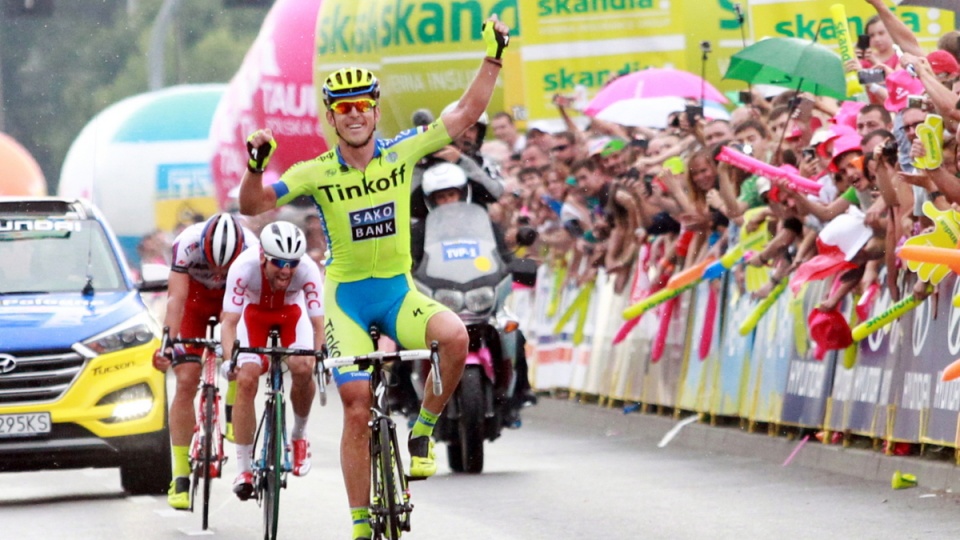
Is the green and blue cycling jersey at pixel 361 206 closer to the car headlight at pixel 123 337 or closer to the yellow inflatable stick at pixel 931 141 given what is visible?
the yellow inflatable stick at pixel 931 141

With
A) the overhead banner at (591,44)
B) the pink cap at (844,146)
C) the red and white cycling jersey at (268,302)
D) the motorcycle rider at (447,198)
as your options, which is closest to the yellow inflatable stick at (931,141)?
the pink cap at (844,146)

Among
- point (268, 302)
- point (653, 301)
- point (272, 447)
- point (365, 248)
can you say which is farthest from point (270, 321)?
point (653, 301)

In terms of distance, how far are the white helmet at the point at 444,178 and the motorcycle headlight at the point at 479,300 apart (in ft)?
2.43

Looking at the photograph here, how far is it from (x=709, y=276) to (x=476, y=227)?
2.47 m

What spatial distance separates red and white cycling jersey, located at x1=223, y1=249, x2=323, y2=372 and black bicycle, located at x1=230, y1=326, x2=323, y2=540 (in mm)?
434

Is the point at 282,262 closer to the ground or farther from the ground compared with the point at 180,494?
farther from the ground

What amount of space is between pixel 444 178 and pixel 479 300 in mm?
871

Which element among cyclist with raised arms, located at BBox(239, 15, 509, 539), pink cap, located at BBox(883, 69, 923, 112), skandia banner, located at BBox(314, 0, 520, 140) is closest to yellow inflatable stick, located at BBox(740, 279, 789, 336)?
pink cap, located at BBox(883, 69, 923, 112)

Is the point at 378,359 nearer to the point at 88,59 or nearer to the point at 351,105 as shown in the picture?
the point at 351,105

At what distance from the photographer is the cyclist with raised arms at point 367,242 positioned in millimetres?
9844

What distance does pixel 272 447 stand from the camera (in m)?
10.8

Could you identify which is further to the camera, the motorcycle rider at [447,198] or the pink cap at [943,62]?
the motorcycle rider at [447,198]

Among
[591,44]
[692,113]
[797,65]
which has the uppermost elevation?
[591,44]

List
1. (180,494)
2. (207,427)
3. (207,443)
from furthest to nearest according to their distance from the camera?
1. (180,494)
2. (207,427)
3. (207,443)
